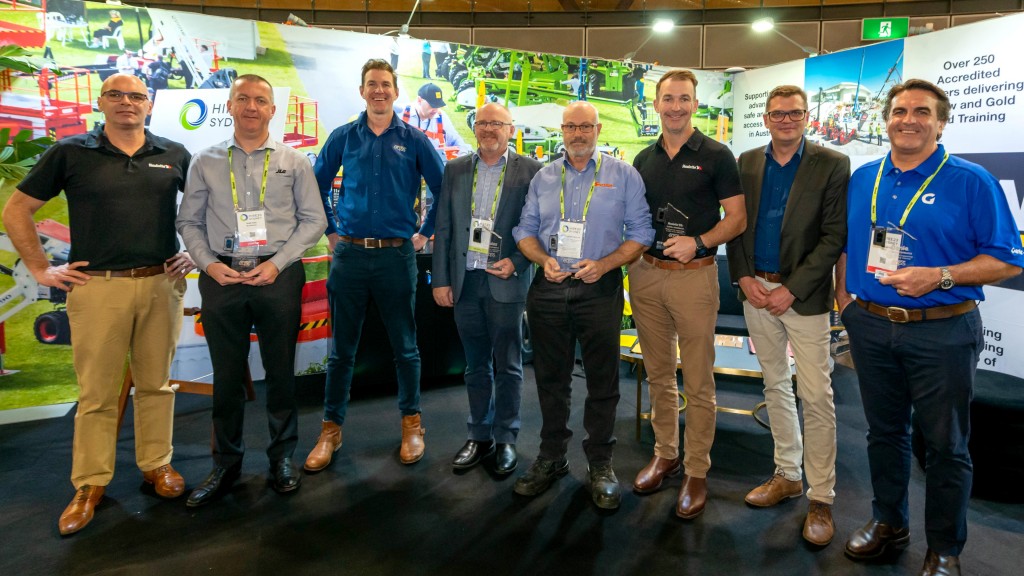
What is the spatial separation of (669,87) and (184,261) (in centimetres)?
234

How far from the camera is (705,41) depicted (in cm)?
775

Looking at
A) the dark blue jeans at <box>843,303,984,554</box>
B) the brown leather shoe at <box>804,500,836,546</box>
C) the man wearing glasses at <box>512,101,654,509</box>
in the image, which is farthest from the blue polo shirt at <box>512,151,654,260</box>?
the brown leather shoe at <box>804,500,836,546</box>

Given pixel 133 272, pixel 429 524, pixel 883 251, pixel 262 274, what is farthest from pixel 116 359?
pixel 883 251

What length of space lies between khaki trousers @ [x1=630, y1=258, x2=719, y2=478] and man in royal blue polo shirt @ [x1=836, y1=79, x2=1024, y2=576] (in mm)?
590

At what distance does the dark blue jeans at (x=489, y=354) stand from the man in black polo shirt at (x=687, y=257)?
2.19ft

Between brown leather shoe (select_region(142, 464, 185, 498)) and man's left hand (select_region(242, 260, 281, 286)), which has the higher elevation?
man's left hand (select_region(242, 260, 281, 286))

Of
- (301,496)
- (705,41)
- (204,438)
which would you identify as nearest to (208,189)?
(301,496)

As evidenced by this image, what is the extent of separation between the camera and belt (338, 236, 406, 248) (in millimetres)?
3119

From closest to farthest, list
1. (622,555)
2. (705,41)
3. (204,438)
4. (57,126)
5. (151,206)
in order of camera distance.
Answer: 1. (622,555)
2. (151,206)
3. (204,438)
4. (57,126)
5. (705,41)

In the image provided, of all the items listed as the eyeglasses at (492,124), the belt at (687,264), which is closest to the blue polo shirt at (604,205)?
the belt at (687,264)

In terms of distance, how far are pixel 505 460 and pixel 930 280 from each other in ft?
6.76

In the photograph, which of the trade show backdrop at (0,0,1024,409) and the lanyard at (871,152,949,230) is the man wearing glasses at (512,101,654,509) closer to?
the lanyard at (871,152,949,230)

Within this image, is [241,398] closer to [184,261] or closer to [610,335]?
[184,261]

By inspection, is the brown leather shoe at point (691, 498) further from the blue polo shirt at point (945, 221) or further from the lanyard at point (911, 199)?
the lanyard at point (911, 199)
